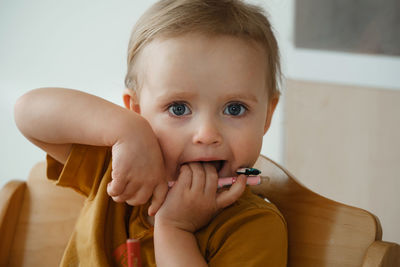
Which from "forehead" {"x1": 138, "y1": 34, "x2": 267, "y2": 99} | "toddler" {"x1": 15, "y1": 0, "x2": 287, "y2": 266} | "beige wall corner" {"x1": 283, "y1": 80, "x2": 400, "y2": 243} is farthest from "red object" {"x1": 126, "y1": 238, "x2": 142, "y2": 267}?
"beige wall corner" {"x1": 283, "y1": 80, "x2": 400, "y2": 243}

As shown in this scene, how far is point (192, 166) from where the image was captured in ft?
2.45

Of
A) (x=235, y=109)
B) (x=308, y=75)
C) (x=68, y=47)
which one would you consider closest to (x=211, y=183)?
(x=235, y=109)

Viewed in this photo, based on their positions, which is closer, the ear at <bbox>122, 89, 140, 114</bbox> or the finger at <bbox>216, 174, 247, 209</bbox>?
the finger at <bbox>216, 174, 247, 209</bbox>

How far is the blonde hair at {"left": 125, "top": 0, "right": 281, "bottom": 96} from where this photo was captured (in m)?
0.75

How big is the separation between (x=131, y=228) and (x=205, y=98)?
27 cm

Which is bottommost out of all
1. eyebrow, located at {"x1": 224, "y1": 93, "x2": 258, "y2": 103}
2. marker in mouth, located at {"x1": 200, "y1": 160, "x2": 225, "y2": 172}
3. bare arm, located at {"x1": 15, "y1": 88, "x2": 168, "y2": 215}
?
marker in mouth, located at {"x1": 200, "y1": 160, "x2": 225, "y2": 172}

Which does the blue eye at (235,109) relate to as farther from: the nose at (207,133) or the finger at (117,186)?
the finger at (117,186)

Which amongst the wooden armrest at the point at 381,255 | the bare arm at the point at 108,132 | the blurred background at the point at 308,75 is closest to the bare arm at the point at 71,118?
the bare arm at the point at 108,132

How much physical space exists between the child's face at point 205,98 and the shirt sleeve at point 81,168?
125 mm

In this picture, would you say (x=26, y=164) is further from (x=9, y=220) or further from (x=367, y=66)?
(x=367, y=66)

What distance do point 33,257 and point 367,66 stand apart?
1.10 meters

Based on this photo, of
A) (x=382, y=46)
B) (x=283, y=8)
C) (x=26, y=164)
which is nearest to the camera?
(x=382, y=46)

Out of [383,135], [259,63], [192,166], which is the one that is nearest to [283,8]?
[383,135]

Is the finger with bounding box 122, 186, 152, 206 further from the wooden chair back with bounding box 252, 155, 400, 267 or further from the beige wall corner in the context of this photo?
the beige wall corner
